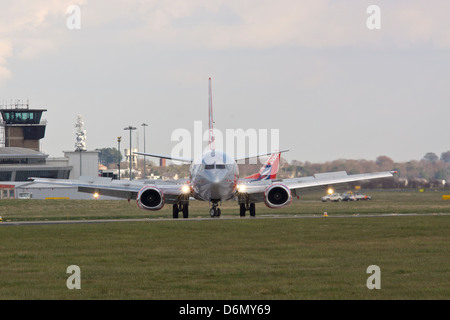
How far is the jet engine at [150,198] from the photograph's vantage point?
5581cm

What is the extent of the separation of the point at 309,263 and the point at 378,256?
3325 millimetres

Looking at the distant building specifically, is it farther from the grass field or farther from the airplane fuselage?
the grass field

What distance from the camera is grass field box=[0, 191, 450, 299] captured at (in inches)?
836

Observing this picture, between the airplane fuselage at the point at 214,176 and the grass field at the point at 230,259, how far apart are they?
539cm

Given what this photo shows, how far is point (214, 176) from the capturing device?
52.7m

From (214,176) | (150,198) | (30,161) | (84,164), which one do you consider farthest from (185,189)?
(30,161)

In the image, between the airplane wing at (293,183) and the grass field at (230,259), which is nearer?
the grass field at (230,259)

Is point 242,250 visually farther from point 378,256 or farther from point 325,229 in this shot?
point 325,229

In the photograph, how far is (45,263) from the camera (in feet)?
92.1

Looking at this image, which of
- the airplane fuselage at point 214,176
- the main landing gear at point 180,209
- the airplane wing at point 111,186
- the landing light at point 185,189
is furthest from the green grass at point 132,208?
the airplane fuselage at point 214,176

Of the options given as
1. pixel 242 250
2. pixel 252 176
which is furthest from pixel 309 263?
pixel 252 176

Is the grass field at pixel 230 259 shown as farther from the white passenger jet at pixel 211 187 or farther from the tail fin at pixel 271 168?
the tail fin at pixel 271 168

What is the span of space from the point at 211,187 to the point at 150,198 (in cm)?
529

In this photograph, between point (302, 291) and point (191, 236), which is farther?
point (191, 236)
